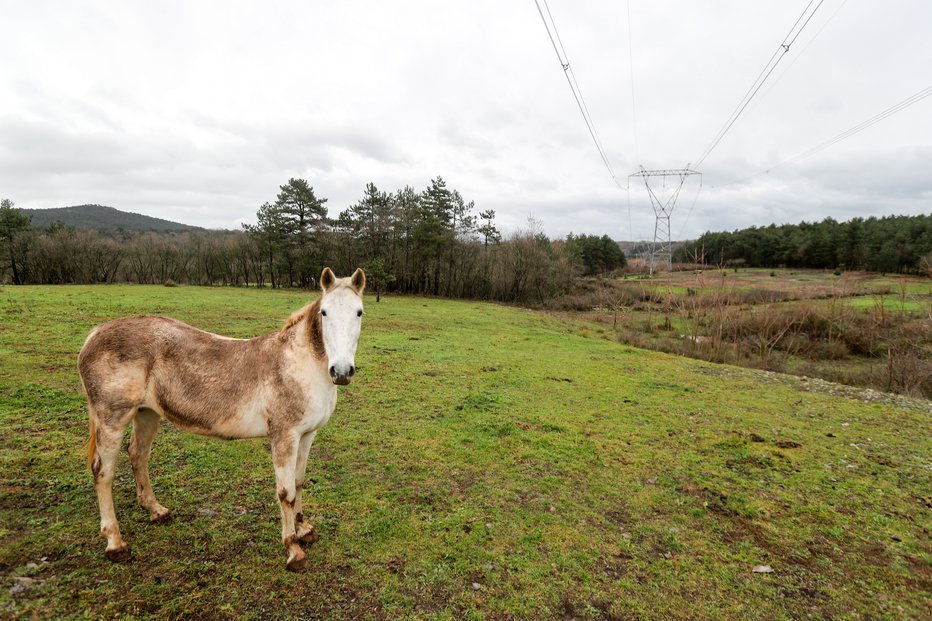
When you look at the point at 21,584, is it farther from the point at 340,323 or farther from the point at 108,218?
the point at 108,218

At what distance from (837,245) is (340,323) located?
7636cm

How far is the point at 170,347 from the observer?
3.47 metres

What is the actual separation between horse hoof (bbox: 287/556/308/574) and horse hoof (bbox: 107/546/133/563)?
1.31 meters

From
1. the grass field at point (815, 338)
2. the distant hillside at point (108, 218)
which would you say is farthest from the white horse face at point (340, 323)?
the distant hillside at point (108, 218)

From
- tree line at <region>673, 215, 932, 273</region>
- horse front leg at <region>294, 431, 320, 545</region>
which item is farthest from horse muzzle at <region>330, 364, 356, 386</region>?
tree line at <region>673, 215, 932, 273</region>

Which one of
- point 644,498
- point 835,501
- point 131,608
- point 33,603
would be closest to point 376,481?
point 131,608

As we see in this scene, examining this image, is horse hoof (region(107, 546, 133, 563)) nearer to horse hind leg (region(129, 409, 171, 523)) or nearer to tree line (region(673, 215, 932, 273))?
horse hind leg (region(129, 409, 171, 523))

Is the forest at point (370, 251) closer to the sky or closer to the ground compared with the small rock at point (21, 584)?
closer to the sky

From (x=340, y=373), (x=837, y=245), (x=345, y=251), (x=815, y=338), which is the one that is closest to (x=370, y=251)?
(x=345, y=251)

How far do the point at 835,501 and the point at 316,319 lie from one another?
6.72m

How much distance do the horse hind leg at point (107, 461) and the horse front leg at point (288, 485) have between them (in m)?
1.26

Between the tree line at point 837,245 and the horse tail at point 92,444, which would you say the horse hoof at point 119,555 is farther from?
the tree line at point 837,245

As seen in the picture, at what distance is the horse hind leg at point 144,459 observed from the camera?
3707 mm

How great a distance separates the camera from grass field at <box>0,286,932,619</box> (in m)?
3.12
